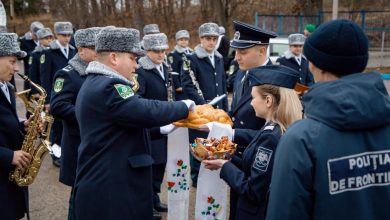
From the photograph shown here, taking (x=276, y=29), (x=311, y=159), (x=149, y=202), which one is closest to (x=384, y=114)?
(x=311, y=159)

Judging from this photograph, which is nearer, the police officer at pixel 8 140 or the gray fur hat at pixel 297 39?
the police officer at pixel 8 140

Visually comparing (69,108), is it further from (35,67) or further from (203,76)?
(35,67)

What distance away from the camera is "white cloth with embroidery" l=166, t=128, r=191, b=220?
15.2 feet

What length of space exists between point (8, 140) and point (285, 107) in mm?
2280

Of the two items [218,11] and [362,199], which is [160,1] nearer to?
[218,11]

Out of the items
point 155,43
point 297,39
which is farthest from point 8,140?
point 297,39

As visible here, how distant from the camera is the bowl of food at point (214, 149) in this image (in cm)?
324

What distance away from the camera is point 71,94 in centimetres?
461

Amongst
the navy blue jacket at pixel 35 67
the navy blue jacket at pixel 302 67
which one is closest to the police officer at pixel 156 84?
the navy blue jacket at pixel 35 67

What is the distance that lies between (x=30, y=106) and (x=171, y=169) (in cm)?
160

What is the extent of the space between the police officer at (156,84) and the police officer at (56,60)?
96.7 inches

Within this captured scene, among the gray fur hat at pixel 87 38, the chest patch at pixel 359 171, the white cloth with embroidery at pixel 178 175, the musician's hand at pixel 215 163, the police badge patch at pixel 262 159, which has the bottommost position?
the white cloth with embroidery at pixel 178 175

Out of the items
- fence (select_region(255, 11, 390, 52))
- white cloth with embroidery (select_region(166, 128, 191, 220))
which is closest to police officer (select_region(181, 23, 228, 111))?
white cloth with embroidery (select_region(166, 128, 191, 220))

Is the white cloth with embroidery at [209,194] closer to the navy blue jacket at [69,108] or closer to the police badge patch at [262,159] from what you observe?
the police badge patch at [262,159]
